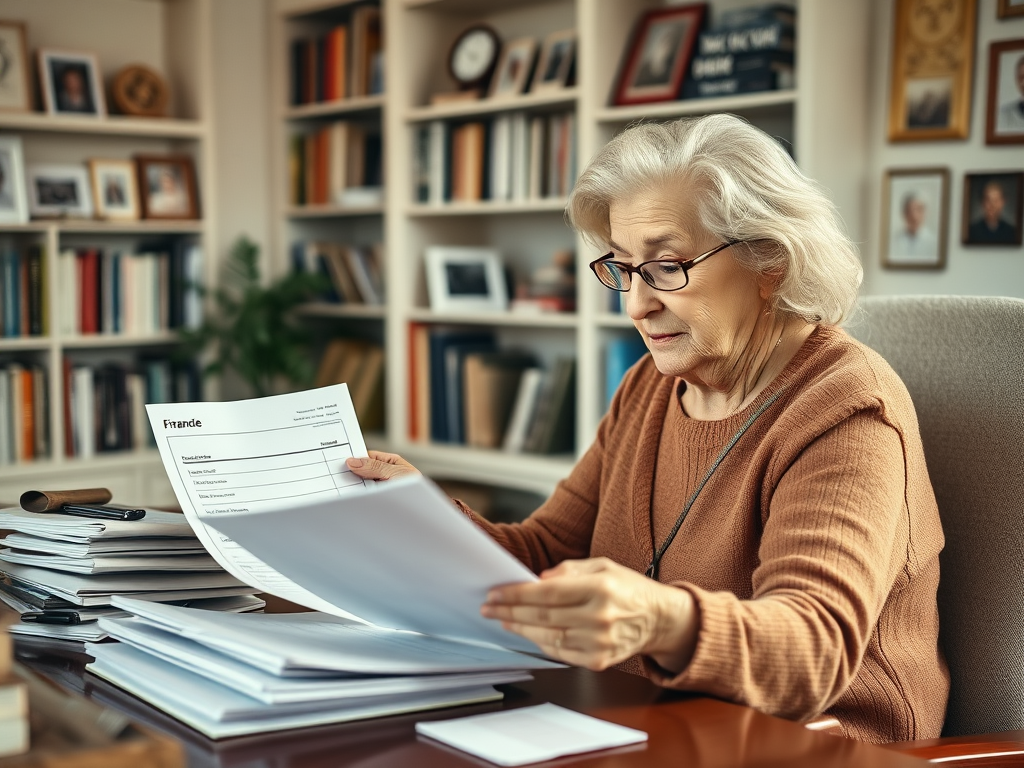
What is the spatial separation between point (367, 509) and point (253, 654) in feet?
0.61

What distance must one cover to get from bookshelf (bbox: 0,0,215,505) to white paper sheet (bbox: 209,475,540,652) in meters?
2.90

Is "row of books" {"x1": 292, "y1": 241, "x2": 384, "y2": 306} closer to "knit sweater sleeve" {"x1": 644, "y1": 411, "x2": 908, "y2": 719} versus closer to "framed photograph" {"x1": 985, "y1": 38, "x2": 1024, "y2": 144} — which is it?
"framed photograph" {"x1": 985, "y1": 38, "x2": 1024, "y2": 144}

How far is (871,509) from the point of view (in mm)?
1121

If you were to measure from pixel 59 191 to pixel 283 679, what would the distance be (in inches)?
130

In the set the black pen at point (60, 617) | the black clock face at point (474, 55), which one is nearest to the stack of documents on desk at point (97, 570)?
the black pen at point (60, 617)

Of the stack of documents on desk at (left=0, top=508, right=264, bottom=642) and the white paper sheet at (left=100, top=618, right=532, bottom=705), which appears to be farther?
the stack of documents on desk at (left=0, top=508, right=264, bottom=642)

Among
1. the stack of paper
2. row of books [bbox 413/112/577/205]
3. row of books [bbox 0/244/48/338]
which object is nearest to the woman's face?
the stack of paper

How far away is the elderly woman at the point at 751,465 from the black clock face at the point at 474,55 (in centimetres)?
209

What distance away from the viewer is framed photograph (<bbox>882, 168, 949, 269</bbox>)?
2.69 m

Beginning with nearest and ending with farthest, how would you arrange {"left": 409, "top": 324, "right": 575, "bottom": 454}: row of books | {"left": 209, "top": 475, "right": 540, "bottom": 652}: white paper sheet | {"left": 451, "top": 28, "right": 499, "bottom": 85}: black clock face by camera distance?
{"left": 209, "top": 475, "right": 540, "bottom": 652}: white paper sheet → {"left": 409, "top": 324, "right": 575, "bottom": 454}: row of books → {"left": 451, "top": 28, "right": 499, "bottom": 85}: black clock face

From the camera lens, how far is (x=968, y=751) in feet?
3.59

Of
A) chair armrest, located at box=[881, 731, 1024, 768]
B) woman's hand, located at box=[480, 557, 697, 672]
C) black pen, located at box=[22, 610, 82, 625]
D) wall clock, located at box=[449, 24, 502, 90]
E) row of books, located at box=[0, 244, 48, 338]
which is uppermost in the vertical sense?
wall clock, located at box=[449, 24, 502, 90]

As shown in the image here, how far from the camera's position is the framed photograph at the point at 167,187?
3.97 m

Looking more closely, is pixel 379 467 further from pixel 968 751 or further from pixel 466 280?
pixel 466 280
